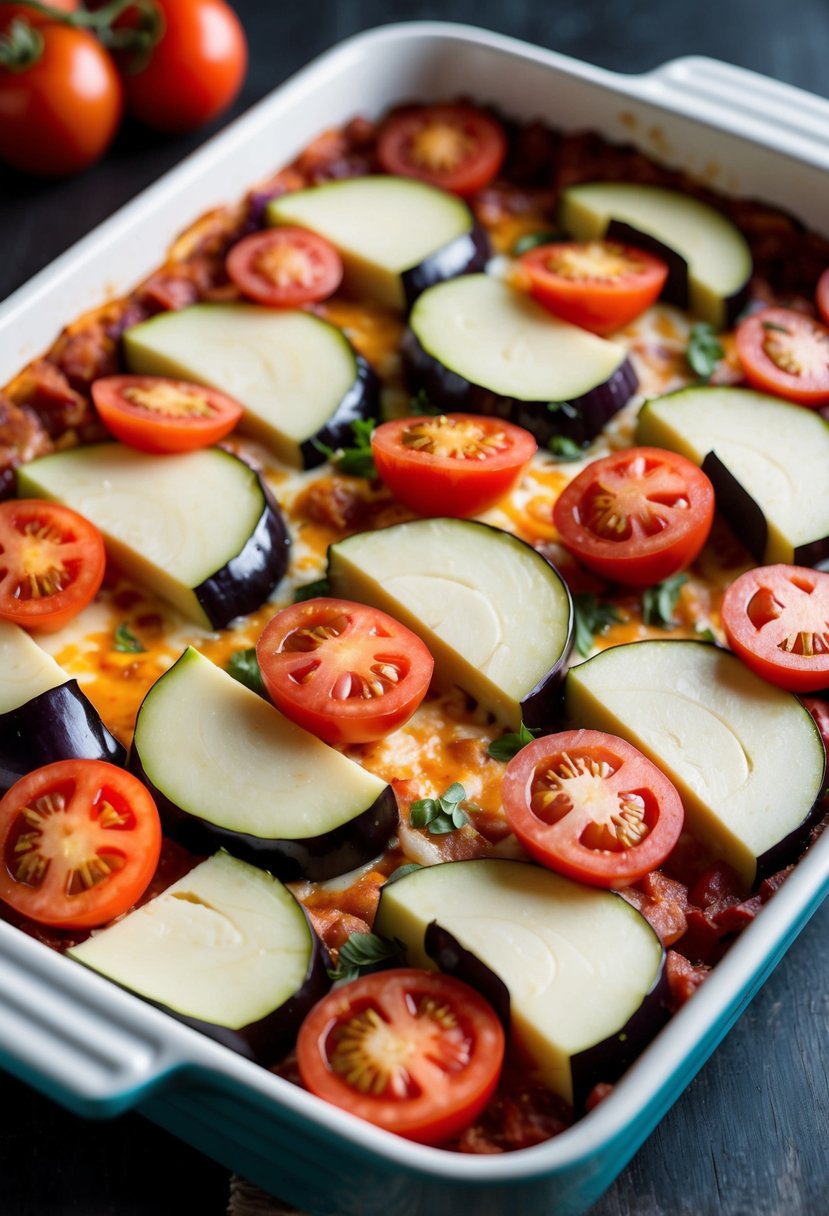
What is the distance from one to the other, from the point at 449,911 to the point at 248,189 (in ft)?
9.40

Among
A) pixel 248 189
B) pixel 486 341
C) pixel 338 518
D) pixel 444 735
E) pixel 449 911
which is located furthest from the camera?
pixel 248 189

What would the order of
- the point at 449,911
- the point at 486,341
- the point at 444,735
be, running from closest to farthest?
the point at 449,911 → the point at 444,735 → the point at 486,341

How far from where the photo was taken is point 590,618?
154 inches

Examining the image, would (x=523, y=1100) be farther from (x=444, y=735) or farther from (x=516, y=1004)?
(x=444, y=735)

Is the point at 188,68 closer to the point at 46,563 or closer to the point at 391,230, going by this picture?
the point at 391,230

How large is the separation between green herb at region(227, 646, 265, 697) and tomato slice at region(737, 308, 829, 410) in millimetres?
1856

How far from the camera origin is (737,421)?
14.0 feet

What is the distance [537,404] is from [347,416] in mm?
574

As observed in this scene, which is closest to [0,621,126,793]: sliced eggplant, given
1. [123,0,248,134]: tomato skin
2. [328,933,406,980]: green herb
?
[328,933,406,980]: green herb

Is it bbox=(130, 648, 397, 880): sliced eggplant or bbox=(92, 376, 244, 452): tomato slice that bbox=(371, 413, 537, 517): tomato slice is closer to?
bbox=(92, 376, 244, 452): tomato slice

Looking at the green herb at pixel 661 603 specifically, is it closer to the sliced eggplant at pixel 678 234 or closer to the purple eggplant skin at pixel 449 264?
the sliced eggplant at pixel 678 234

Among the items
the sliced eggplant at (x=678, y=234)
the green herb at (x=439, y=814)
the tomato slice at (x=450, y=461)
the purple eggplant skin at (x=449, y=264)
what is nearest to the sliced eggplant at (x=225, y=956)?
the green herb at (x=439, y=814)

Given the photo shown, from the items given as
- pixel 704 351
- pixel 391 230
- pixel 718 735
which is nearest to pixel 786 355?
pixel 704 351

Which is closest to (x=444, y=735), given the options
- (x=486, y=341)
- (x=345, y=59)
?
(x=486, y=341)
